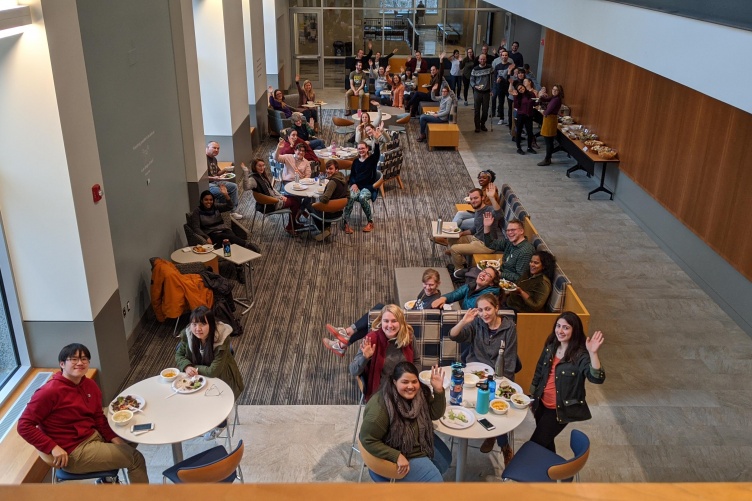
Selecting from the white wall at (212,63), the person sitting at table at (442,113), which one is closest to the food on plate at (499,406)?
the white wall at (212,63)

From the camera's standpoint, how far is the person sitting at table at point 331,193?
1039 centimetres

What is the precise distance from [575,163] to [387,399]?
1187 cm

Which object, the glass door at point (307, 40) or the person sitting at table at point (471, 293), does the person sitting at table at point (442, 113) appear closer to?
the glass door at point (307, 40)

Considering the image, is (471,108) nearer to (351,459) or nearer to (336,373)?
(336,373)

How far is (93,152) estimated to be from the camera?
629cm

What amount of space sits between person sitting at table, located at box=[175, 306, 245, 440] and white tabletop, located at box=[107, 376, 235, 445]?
6.8 inches

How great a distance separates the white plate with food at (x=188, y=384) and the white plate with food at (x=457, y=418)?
192 centimetres

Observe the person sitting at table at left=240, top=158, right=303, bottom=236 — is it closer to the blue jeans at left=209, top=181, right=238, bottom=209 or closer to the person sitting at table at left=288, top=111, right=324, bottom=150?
the blue jeans at left=209, top=181, right=238, bottom=209

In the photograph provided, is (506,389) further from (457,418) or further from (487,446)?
(487,446)

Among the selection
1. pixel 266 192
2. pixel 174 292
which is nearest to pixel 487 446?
pixel 174 292

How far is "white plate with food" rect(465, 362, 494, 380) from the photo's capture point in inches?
226

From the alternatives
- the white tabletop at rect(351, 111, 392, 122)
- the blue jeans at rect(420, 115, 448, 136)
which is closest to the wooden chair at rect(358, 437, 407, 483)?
the white tabletop at rect(351, 111, 392, 122)

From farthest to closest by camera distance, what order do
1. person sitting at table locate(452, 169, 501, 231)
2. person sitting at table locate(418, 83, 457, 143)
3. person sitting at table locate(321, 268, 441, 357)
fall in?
person sitting at table locate(418, 83, 457, 143) → person sitting at table locate(452, 169, 501, 231) → person sitting at table locate(321, 268, 441, 357)

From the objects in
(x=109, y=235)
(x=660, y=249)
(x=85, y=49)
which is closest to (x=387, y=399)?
(x=109, y=235)
